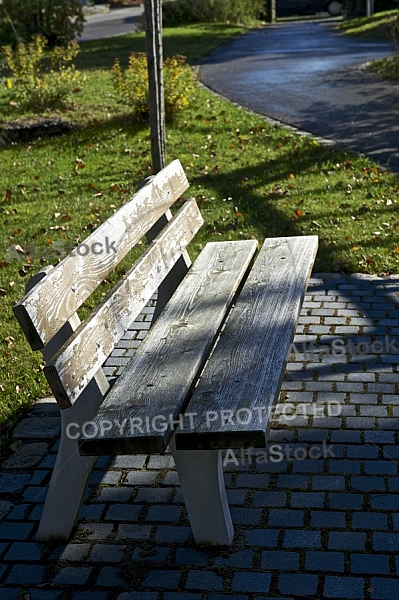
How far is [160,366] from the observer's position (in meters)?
3.10

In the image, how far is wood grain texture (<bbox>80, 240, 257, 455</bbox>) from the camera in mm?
2662

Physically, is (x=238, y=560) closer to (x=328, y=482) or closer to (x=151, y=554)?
(x=151, y=554)

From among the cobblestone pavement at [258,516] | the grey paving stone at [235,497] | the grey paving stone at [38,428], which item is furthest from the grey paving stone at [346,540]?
the grey paving stone at [38,428]

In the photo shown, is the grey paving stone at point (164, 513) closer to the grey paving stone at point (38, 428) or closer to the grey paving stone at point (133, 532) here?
the grey paving stone at point (133, 532)

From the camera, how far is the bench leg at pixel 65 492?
3207 millimetres

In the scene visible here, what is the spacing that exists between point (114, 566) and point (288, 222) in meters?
4.55

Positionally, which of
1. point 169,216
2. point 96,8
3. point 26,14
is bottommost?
point 96,8

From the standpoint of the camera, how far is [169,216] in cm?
462

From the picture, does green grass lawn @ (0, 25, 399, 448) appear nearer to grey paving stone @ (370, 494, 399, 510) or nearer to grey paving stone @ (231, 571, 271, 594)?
grey paving stone @ (231, 571, 271, 594)

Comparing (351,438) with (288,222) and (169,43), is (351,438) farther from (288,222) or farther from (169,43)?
(169,43)

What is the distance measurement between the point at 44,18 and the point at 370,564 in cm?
2214

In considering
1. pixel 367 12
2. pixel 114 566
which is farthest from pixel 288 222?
pixel 367 12

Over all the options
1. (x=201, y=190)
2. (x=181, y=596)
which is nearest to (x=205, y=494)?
(x=181, y=596)

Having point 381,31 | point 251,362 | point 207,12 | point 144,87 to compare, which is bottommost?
point 207,12
